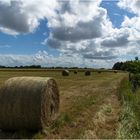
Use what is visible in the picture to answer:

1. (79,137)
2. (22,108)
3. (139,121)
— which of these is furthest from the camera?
(139,121)

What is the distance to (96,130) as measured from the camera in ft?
32.9

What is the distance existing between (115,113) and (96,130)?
343 cm

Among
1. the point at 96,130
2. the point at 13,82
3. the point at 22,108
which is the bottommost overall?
the point at 96,130

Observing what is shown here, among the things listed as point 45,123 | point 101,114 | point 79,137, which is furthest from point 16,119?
point 101,114

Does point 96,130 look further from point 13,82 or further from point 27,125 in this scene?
point 13,82

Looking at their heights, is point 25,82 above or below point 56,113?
above

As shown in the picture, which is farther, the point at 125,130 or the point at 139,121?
the point at 139,121

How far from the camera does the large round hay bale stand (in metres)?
9.60

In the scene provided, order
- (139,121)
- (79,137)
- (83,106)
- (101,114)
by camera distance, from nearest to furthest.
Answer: (79,137), (139,121), (101,114), (83,106)

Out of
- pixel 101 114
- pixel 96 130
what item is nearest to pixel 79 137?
pixel 96 130

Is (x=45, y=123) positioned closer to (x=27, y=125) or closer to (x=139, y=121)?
(x=27, y=125)

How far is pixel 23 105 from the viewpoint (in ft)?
31.5

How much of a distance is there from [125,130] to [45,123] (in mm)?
2406

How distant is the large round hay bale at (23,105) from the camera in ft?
31.5
